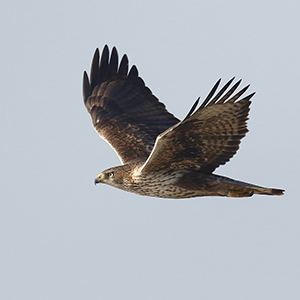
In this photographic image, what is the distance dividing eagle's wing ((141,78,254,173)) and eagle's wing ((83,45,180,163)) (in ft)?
6.04

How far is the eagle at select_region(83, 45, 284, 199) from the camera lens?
7801mm

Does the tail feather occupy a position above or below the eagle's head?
below

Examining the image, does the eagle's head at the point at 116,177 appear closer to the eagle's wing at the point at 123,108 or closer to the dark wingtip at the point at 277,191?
the eagle's wing at the point at 123,108

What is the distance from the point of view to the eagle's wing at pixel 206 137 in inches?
300


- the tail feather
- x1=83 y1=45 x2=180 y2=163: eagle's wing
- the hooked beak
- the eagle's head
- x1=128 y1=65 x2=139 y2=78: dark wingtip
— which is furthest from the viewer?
x1=128 y1=65 x2=139 y2=78: dark wingtip

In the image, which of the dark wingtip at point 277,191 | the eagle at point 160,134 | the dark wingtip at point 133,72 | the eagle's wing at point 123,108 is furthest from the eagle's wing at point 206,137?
the dark wingtip at point 133,72

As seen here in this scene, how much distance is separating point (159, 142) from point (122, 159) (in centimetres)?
258

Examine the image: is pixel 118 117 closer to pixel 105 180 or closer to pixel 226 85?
pixel 105 180

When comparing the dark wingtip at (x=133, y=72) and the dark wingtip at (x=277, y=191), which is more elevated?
the dark wingtip at (x=133, y=72)


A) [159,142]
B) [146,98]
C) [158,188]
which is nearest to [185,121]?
[159,142]

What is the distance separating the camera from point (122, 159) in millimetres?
10398

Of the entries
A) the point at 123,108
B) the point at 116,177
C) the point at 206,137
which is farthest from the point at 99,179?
the point at 123,108

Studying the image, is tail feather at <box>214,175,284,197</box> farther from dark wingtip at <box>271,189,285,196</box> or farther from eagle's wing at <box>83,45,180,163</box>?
eagle's wing at <box>83,45,180,163</box>

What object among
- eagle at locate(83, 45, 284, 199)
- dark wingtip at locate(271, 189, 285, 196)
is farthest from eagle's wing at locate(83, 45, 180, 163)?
dark wingtip at locate(271, 189, 285, 196)
